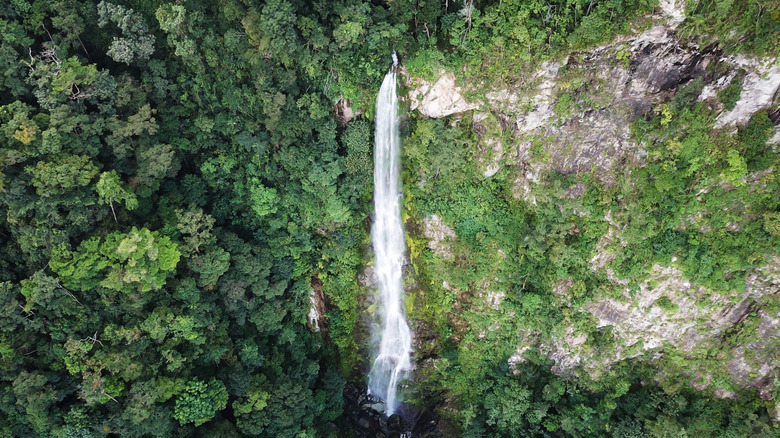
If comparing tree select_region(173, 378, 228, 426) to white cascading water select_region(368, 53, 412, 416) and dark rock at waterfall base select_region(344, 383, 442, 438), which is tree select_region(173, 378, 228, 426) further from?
white cascading water select_region(368, 53, 412, 416)

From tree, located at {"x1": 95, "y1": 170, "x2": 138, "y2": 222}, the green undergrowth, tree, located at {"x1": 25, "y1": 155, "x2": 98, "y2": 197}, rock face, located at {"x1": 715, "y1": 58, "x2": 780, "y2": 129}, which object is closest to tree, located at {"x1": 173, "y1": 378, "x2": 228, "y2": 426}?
tree, located at {"x1": 95, "y1": 170, "x2": 138, "y2": 222}

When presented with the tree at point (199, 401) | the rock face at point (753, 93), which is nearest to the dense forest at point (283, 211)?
the tree at point (199, 401)

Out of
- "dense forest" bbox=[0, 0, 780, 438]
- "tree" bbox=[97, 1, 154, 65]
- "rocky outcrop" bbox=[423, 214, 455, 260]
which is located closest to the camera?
"dense forest" bbox=[0, 0, 780, 438]

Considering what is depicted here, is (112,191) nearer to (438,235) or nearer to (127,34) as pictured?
(127,34)

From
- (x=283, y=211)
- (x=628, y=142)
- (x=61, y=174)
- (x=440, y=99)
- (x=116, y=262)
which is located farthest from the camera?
(x=283, y=211)

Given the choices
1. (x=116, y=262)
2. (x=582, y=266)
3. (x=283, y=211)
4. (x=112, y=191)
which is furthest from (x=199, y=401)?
(x=582, y=266)

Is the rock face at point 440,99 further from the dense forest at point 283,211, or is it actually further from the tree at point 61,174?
the tree at point 61,174

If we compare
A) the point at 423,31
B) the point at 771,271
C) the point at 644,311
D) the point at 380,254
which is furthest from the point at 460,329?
the point at 423,31
